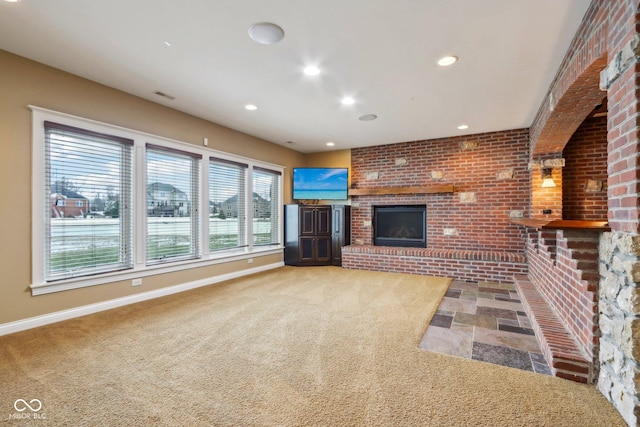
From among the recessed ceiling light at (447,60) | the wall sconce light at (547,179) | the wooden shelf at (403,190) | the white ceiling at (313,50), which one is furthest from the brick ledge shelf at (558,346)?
the wooden shelf at (403,190)

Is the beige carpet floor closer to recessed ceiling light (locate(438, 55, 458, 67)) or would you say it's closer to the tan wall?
the tan wall

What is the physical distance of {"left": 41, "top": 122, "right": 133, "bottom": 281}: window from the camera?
2.96m

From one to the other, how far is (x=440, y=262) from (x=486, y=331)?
7.93 ft

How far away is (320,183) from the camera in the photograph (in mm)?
6324

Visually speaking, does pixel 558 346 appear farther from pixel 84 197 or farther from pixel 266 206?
pixel 266 206

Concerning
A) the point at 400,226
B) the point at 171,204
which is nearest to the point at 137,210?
the point at 171,204

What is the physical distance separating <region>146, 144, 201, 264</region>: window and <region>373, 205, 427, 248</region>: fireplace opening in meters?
3.47

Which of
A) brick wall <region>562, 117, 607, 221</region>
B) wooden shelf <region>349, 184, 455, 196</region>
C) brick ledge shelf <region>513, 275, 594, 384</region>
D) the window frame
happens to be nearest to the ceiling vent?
the window frame

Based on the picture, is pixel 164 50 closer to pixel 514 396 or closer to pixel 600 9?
pixel 600 9

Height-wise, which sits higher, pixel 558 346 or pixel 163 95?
pixel 163 95

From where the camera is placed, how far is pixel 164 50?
259 cm

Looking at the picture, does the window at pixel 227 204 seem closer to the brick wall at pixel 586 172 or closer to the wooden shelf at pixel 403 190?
the wooden shelf at pixel 403 190

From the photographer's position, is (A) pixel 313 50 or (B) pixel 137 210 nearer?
(A) pixel 313 50

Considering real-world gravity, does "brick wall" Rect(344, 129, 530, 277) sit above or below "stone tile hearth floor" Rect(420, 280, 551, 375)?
above
